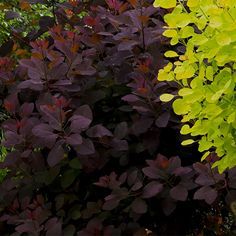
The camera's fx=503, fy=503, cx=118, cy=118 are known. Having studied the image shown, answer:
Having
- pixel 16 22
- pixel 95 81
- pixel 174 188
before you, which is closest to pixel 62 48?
pixel 95 81

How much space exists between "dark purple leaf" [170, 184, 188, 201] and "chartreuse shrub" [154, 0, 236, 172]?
31 centimetres

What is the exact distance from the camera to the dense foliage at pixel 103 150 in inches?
86.0

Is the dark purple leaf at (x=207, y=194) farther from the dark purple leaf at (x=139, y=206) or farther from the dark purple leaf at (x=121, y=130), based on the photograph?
the dark purple leaf at (x=121, y=130)

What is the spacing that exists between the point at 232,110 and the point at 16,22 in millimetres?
2892

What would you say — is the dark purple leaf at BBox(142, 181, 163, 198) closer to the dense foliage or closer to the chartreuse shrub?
the dense foliage

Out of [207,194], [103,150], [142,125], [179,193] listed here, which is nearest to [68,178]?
[103,150]

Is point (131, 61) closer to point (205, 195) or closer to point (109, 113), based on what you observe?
point (109, 113)

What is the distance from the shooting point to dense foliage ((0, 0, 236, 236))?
219 centimetres

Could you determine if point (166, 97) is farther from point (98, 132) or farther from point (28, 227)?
point (28, 227)

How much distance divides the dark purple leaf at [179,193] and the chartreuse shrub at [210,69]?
312mm

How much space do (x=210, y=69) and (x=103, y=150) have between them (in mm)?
838

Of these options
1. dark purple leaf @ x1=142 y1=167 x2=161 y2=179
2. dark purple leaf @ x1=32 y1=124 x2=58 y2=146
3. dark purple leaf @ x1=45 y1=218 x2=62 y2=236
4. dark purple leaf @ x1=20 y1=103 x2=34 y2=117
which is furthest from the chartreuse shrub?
dark purple leaf @ x1=20 y1=103 x2=34 y2=117

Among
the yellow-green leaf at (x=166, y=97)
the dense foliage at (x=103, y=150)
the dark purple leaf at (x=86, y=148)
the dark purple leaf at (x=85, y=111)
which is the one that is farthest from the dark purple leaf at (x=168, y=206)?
the yellow-green leaf at (x=166, y=97)

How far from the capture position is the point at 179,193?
2.12 metres
